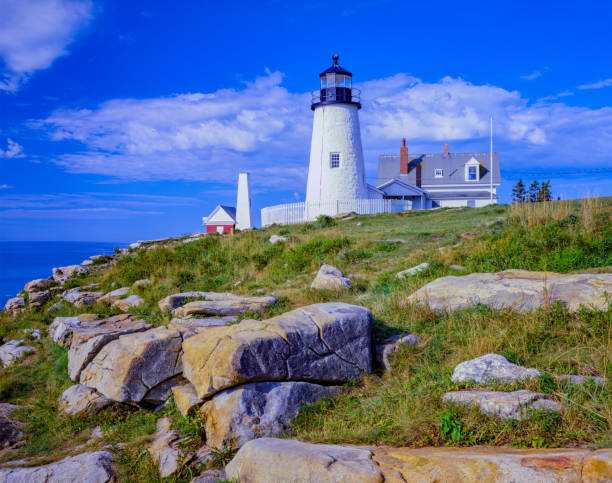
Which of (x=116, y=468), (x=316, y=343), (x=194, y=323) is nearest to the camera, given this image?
(x=116, y=468)

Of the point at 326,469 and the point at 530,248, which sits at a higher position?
the point at 530,248

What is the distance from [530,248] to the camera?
10.8 meters

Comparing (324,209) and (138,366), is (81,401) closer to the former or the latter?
(138,366)

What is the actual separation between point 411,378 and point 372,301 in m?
3.06

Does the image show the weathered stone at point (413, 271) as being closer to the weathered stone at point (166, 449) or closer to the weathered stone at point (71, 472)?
the weathered stone at point (166, 449)

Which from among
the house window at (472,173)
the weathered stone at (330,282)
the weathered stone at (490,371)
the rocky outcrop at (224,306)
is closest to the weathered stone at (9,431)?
the rocky outcrop at (224,306)

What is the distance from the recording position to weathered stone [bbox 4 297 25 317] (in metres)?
16.2

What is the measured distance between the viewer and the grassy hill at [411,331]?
4.48 m

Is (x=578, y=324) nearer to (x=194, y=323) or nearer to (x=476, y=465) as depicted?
(x=476, y=465)

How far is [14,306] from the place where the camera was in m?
16.6

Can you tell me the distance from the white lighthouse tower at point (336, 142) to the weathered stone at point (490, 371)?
2526 centimetres

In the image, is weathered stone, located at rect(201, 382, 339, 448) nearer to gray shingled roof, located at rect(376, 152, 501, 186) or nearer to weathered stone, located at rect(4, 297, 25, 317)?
weathered stone, located at rect(4, 297, 25, 317)

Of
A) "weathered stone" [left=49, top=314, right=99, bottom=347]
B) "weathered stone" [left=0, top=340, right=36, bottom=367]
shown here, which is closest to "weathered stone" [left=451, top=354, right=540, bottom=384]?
"weathered stone" [left=49, top=314, right=99, bottom=347]

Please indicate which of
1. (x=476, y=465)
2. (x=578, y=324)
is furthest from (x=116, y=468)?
(x=578, y=324)
